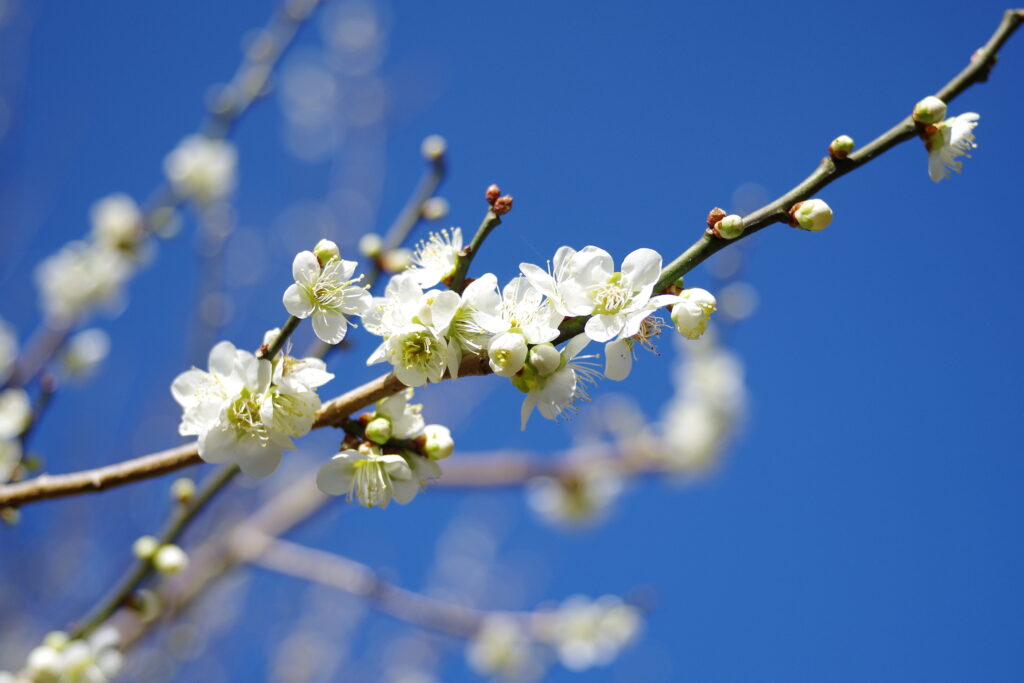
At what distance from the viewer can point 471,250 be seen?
1225 mm

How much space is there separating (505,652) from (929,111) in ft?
12.9

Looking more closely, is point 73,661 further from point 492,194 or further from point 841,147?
point 841,147

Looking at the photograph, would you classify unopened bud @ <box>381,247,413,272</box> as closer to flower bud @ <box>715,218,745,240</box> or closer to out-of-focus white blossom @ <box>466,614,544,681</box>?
flower bud @ <box>715,218,745,240</box>

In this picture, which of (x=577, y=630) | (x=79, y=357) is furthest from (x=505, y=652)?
(x=79, y=357)

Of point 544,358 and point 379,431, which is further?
point 379,431

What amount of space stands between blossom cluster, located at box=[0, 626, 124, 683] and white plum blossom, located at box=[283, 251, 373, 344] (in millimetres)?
1086

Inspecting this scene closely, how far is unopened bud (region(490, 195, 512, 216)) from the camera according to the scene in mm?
1151

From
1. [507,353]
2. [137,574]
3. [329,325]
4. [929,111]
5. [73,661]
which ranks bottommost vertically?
[73,661]

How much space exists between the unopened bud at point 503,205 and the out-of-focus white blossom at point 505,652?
335 centimetres

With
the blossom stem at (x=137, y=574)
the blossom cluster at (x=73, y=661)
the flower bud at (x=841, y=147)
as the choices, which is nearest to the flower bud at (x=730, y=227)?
the flower bud at (x=841, y=147)

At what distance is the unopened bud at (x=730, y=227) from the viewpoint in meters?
1.12

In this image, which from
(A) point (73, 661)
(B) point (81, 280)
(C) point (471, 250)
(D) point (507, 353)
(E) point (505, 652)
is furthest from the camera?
(E) point (505, 652)

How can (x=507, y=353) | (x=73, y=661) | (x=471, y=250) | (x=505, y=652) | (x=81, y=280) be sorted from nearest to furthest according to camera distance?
(x=507, y=353) < (x=471, y=250) < (x=73, y=661) < (x=81, y=280) < (x=505, y=652)

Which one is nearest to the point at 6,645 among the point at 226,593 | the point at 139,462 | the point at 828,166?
the point at 226,593
